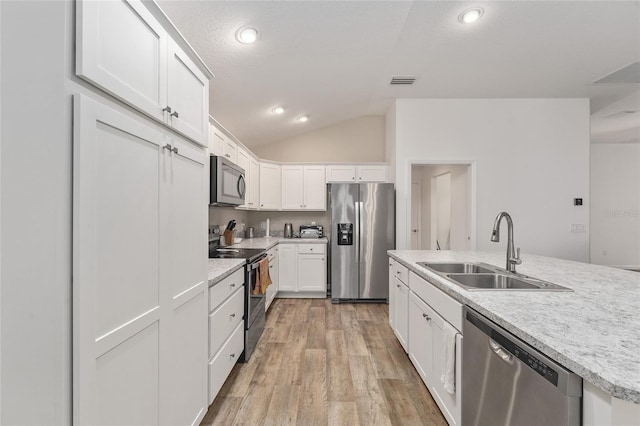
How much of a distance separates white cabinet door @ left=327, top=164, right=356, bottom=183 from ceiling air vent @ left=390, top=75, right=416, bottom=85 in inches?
56.4

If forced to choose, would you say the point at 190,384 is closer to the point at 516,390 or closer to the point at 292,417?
the point at 292,417

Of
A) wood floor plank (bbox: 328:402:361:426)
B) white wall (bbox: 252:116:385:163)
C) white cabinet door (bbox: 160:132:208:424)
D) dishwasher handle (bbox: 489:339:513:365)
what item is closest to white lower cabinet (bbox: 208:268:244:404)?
white cabinet door (bbox: 160:132:208:424)

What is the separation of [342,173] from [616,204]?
22.8 feet

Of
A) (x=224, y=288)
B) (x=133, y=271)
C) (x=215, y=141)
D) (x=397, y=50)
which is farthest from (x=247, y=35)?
(x=133, y=271)

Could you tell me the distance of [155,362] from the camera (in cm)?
115

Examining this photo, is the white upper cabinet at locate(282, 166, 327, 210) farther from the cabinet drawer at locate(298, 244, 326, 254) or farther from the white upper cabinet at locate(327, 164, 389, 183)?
the cabinet drawer at locate(298, 244, 326, 254)

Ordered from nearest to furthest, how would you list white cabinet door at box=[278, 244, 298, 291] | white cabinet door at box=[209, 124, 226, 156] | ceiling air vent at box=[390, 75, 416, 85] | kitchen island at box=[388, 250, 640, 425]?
kitchen island at box=[388, 250, 640, 425], white cabinet door at box=[209, 124, 226, 156], ceiling air vent at box=[390, 75, 416, 85], white cabinet door at box=[278, 244, 298, 291]

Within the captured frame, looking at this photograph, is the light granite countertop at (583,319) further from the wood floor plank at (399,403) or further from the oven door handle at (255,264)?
the oven door handle at (255,264)

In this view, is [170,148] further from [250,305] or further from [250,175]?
[250,175]

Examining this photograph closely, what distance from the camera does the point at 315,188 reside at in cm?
475

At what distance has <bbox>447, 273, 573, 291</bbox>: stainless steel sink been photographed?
1.50 m

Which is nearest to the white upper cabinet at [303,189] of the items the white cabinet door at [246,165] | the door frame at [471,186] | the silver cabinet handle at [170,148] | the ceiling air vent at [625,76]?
the white cabinet door at [246,165]

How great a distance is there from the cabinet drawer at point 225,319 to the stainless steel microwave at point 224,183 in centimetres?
76

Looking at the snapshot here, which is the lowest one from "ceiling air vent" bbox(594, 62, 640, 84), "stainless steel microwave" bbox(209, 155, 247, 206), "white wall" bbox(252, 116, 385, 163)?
"stainless steel microwave" bbox(209, 155, 247, 206)
